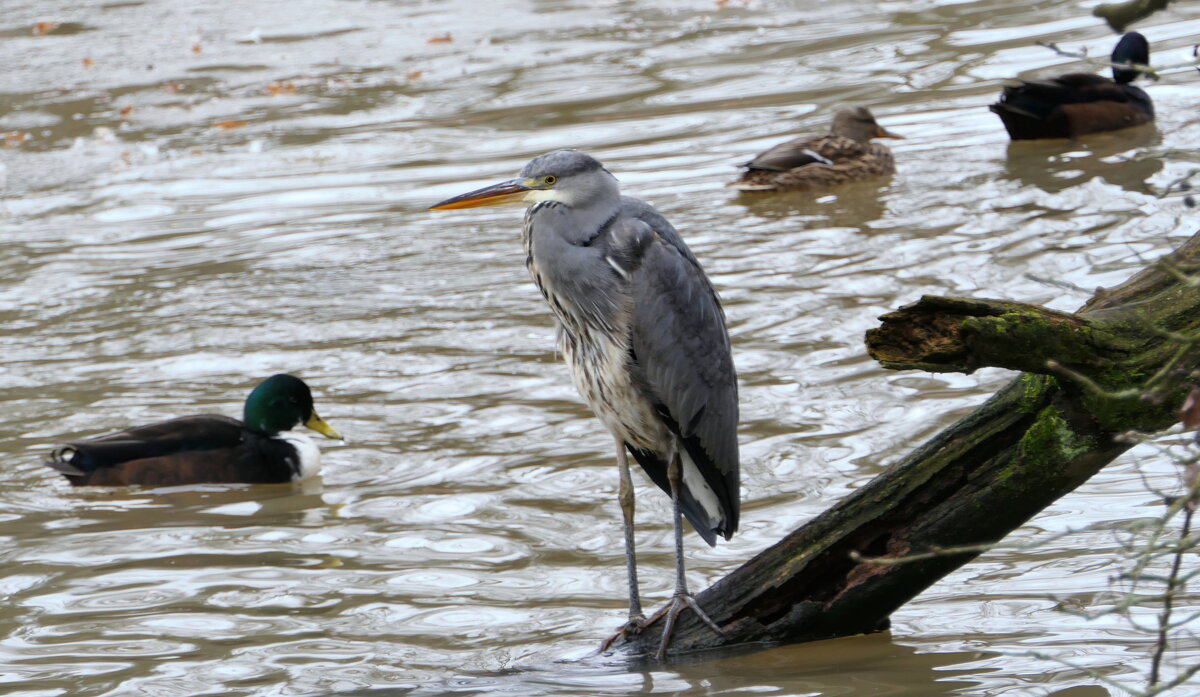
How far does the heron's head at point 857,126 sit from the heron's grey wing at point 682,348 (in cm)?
691

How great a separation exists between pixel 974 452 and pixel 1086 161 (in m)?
7.94

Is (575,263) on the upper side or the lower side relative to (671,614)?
upper

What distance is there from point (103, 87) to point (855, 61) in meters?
7.91

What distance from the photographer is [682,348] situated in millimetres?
5328

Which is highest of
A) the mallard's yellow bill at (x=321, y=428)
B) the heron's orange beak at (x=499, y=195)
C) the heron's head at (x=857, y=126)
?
the heron's orange beak at (x=499, y=195)

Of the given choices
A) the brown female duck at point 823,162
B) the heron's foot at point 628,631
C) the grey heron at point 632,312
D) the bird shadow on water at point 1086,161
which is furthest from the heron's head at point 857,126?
the heron's foot at point 628,631

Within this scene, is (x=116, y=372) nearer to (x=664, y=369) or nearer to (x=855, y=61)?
(x=664, y=369)

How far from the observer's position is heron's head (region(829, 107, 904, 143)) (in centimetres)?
1203

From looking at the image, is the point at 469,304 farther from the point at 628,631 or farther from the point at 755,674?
the point at 755,674

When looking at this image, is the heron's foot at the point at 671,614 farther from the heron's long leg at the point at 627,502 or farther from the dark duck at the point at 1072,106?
the dark duck at the point at 1072,106

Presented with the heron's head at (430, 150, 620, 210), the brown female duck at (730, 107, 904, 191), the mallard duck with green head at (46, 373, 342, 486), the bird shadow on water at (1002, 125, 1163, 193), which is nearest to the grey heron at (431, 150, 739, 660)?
the heron's head at (430, 150, 620, 210)

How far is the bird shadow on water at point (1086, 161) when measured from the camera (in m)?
11.0

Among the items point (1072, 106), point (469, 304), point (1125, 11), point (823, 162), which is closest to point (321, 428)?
point (469, 304)

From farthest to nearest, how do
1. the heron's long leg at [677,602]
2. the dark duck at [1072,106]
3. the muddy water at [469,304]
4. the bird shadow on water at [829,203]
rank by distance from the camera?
the dark duck at [1072,106] → the bird shadow on water at [829,203] → the muddy water at [469,304] → the heron's long leg at [677,602]
